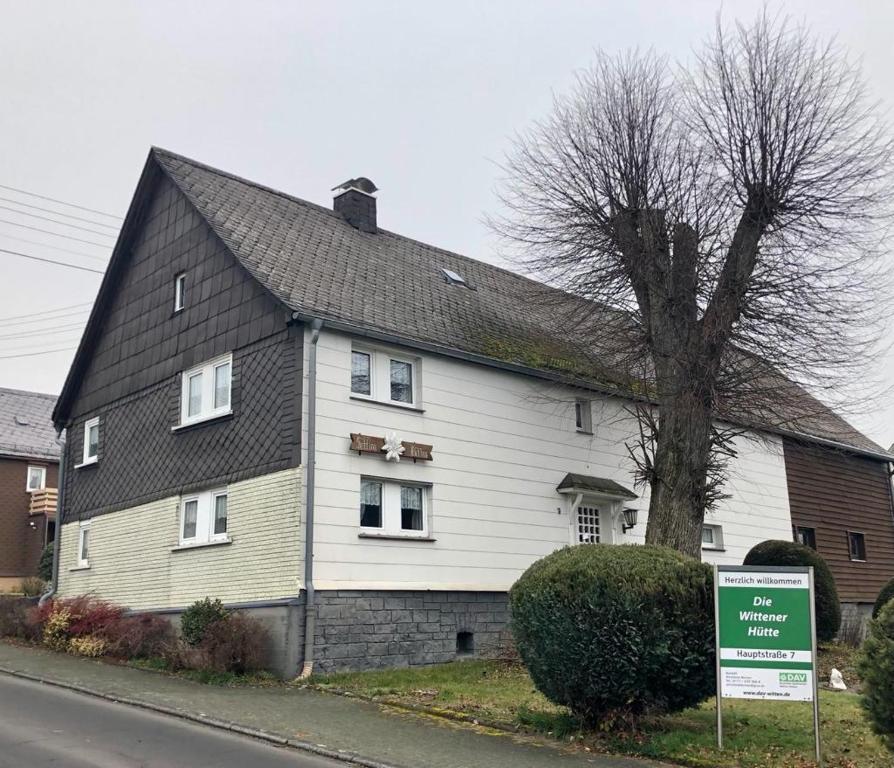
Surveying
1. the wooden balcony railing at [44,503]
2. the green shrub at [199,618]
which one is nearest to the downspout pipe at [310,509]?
the green shrub at [199,618]

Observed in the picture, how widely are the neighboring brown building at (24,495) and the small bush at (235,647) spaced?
2142cm

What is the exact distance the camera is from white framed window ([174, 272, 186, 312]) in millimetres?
19656

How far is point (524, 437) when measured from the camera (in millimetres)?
19312

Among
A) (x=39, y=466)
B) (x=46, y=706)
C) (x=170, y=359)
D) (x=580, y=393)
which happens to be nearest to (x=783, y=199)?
(x=580, y=393)

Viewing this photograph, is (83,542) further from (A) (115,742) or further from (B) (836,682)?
(B) (836,682)

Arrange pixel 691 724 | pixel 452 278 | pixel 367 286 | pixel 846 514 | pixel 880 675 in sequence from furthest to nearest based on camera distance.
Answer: pixel 846 514
pixel 452 278
pixel 367 286
pixel 691 724
pixel 880 675

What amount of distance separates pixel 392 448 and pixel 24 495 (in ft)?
77.2

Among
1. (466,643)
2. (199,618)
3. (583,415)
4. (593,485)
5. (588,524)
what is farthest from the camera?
(583,415)

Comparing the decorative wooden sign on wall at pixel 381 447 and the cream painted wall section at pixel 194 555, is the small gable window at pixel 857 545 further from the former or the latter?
the cream painted wall section at pixel 194 555

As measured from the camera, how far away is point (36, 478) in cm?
3600

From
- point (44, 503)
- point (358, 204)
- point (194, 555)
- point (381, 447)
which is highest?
point (358, 204)

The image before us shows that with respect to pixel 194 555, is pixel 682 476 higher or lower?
higher

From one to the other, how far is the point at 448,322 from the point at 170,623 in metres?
7.55

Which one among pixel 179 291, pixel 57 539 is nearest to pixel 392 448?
pixel 179 291
